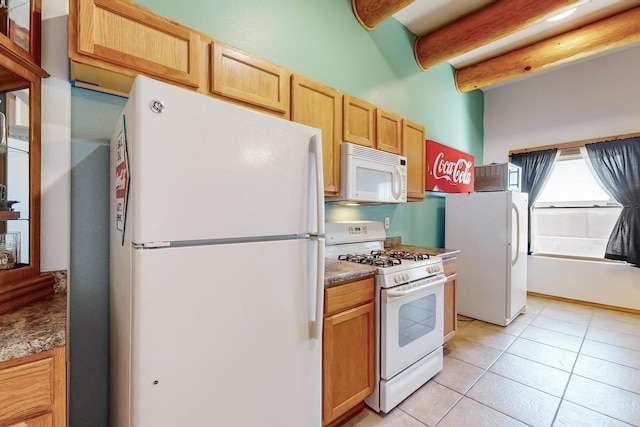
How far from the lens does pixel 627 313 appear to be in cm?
352

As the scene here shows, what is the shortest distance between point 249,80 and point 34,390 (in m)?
1.52

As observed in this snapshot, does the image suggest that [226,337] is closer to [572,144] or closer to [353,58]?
[353,58]

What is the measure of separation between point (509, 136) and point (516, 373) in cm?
369

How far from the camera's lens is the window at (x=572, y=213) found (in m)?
3.77

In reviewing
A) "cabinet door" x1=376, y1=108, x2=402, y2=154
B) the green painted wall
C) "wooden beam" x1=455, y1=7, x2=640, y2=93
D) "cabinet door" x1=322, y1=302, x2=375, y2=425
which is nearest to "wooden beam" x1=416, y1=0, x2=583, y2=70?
the green painted wall

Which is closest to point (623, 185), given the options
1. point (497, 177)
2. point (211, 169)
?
point (497, 177)

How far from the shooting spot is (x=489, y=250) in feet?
10.6

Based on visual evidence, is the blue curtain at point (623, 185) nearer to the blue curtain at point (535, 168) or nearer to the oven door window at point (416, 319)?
the blue curtain at point (535, 168)

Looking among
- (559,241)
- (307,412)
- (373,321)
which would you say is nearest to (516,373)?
(373,321)

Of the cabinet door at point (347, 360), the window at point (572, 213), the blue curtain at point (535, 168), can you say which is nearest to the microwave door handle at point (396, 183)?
the cabinet door at point (347, 360)

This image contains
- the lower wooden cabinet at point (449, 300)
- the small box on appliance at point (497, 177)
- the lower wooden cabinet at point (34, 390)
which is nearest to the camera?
the lower wooden cabinet at point (34, 390)

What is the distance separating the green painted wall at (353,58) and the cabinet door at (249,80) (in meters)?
0.40

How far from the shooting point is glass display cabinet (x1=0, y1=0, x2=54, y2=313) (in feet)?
3.49

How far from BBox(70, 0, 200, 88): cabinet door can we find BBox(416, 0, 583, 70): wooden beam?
288 cm
